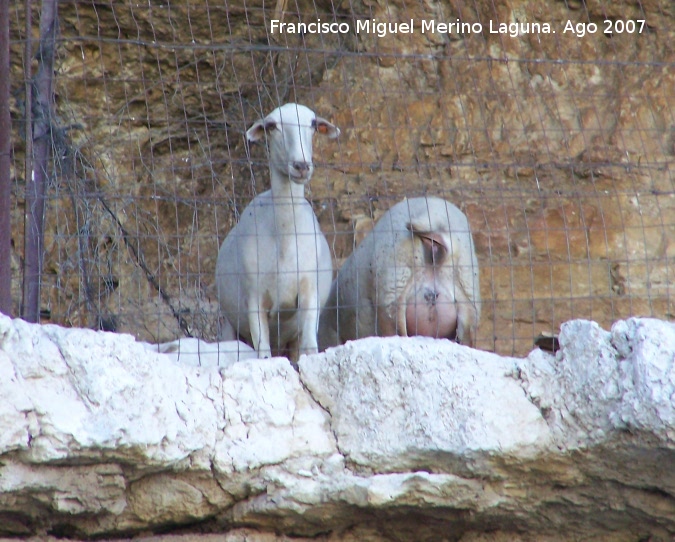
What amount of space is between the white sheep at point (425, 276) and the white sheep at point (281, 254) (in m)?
0.22

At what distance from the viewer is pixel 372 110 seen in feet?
26.3

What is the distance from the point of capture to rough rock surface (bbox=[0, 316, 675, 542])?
4.93 m

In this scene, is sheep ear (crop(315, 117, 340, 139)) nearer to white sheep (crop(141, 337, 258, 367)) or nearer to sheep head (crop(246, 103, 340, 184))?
sheep head (crop(246, 103, 340, 184))

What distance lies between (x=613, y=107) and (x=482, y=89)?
86 centimetres

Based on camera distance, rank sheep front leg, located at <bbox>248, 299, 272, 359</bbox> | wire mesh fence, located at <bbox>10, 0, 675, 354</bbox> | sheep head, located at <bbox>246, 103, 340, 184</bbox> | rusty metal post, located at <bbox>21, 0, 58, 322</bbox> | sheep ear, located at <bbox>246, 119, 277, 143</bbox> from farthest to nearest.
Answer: wire mesh fence, located at <bbox>10, 0, 675, 354</bbox> < sheep front leg, located at <bbox>248, 299, 272, 359</bbox> < sheep ear, located at <bbox>246, 119, 277, 143</bbox> < sheep head, located at <bbox>246, 103, 340, 184</bbox> < rusty metal post, located at <bbox>21, 0, 58, 322</bbox>

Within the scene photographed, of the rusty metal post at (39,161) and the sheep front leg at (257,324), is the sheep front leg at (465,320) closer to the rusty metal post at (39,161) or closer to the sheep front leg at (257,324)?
the sheep front leg at (257,324)

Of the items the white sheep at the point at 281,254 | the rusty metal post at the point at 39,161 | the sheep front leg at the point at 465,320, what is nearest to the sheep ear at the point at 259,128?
the white sheep at the point at 281,254

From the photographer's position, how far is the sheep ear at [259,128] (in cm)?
641

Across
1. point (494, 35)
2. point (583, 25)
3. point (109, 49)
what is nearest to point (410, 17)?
point (494, 35)

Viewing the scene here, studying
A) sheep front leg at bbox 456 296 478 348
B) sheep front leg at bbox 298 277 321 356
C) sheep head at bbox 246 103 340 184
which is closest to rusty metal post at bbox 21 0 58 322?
sheep head at bbox 246 103 340 184

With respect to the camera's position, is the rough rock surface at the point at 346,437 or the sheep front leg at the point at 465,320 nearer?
the rough rock surface at the point at 346,437

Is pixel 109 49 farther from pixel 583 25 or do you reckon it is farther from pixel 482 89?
pixel 583 25

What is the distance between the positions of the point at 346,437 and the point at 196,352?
0.89 meters

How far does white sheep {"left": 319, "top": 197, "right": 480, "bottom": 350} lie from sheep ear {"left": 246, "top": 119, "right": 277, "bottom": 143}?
887 millimetres
